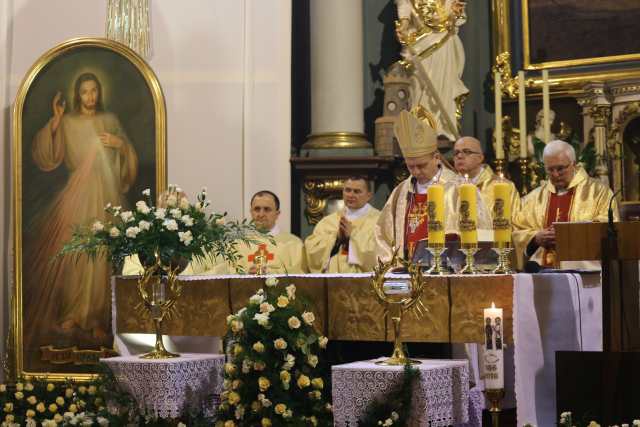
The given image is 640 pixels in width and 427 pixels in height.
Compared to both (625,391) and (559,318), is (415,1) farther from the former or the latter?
(625,391)

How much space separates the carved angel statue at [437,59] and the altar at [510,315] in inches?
139

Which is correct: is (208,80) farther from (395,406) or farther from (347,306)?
(395,406)

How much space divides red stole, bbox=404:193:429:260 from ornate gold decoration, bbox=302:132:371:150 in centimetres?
237

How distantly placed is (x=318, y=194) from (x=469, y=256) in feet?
11.8

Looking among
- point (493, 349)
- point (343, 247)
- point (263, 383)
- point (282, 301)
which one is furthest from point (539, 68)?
point (493, 349)

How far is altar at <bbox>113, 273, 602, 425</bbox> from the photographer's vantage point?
5.47 meters

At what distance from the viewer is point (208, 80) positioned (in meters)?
9.68

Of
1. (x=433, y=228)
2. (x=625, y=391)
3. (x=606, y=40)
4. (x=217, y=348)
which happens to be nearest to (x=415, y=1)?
(x=606, y=40)

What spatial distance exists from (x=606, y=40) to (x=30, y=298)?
4734 mm

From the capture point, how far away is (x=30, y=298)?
8.89 meters

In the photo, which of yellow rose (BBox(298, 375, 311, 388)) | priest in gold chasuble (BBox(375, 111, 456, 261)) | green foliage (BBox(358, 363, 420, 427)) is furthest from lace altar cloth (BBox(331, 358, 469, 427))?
priest in gold chasuble (BBox(375, 111, 456, 261))

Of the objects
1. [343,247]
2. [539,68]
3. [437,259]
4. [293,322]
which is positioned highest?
[539,68]

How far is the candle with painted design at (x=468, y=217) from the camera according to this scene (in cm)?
572

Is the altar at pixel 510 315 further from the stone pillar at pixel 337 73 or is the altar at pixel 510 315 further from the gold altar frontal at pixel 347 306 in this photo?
the stone pillar at pixel 337 73
